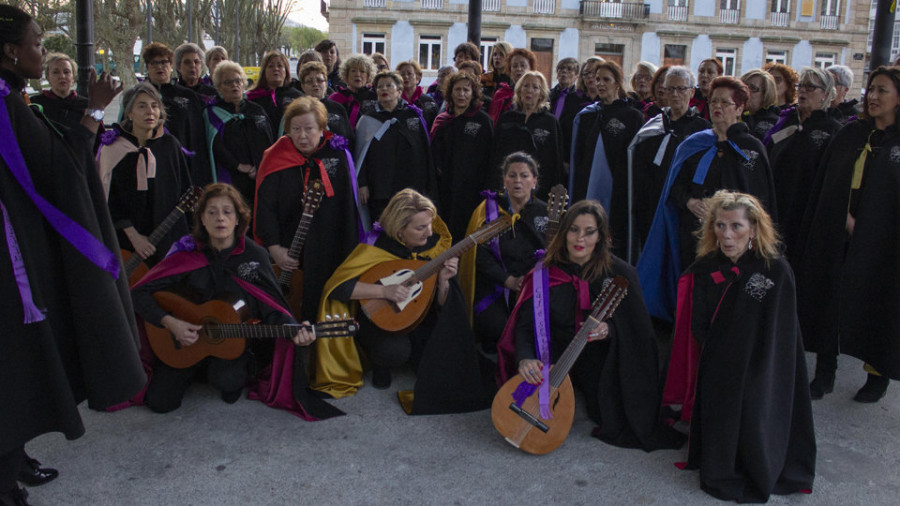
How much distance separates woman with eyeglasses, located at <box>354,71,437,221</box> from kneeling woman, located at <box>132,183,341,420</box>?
2.11 meters

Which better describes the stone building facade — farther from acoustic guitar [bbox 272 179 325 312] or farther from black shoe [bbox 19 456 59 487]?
black shoe [bbox 19 456 59 487]

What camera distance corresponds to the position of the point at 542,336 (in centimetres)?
416

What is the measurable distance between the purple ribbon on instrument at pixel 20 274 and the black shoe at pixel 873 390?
182 inches

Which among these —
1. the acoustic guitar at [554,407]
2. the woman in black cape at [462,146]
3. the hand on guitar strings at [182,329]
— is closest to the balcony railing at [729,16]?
the woman in black cape at [462,146]

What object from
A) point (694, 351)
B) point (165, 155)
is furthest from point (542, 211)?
point (165, 155)

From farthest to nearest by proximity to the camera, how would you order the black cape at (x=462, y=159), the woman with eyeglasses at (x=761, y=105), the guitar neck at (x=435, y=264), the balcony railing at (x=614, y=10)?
the balcony railing at (x=614, y=10) → the black cape at (x=462, y=159) → the woman with eyeglasses at (x=761, y=105) → the guitar neck at (x=435, y=264)

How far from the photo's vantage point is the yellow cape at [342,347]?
15.4ft

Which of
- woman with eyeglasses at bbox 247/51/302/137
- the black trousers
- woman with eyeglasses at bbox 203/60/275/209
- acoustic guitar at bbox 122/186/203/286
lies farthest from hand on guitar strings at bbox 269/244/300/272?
woman with eyeglasses at bbox 247/51/302/137

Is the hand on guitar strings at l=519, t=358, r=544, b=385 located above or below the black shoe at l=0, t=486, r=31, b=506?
above

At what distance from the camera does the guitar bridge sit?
387 cm

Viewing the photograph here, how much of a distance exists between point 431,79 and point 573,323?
36.3 m

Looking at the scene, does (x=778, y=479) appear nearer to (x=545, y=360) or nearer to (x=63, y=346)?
(x=545, y=360)

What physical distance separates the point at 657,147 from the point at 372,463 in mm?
3568

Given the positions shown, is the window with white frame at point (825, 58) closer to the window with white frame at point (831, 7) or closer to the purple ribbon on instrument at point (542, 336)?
the window with white frame at point (831, 7)
